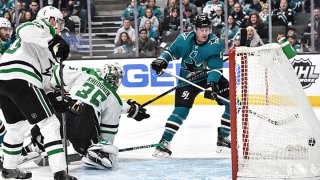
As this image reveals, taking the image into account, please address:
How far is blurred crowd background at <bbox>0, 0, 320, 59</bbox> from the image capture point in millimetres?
8836

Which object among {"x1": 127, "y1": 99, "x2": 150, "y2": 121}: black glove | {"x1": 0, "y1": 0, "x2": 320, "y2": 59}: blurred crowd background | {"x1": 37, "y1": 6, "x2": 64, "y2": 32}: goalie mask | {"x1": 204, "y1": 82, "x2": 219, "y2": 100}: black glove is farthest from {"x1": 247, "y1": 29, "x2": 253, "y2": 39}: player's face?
{"x1": 37, "y1": 6, "x2": 64, "y2": 32}: goalie mask

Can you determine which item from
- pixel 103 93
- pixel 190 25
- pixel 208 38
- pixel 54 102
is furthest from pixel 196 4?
pixel 54 102

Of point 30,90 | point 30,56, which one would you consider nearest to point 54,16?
point 30,56

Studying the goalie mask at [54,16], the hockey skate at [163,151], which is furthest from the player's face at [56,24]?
Answer: the hockey skate at [163,151]

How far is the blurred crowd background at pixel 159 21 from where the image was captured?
29.0ft

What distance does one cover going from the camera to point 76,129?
200 inches

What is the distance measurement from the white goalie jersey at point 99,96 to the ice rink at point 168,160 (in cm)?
27

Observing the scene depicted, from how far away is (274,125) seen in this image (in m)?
4.45

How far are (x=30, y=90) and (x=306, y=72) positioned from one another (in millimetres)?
4585

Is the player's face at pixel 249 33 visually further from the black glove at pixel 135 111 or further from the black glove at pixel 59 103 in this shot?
the black glove at pixel 59 103

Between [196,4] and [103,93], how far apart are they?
4428mm

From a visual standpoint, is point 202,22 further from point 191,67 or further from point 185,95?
point 185,95

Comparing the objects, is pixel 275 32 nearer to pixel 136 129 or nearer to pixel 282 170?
pixel 136 129

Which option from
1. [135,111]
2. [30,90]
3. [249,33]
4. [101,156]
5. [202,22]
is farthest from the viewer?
[249,33]
